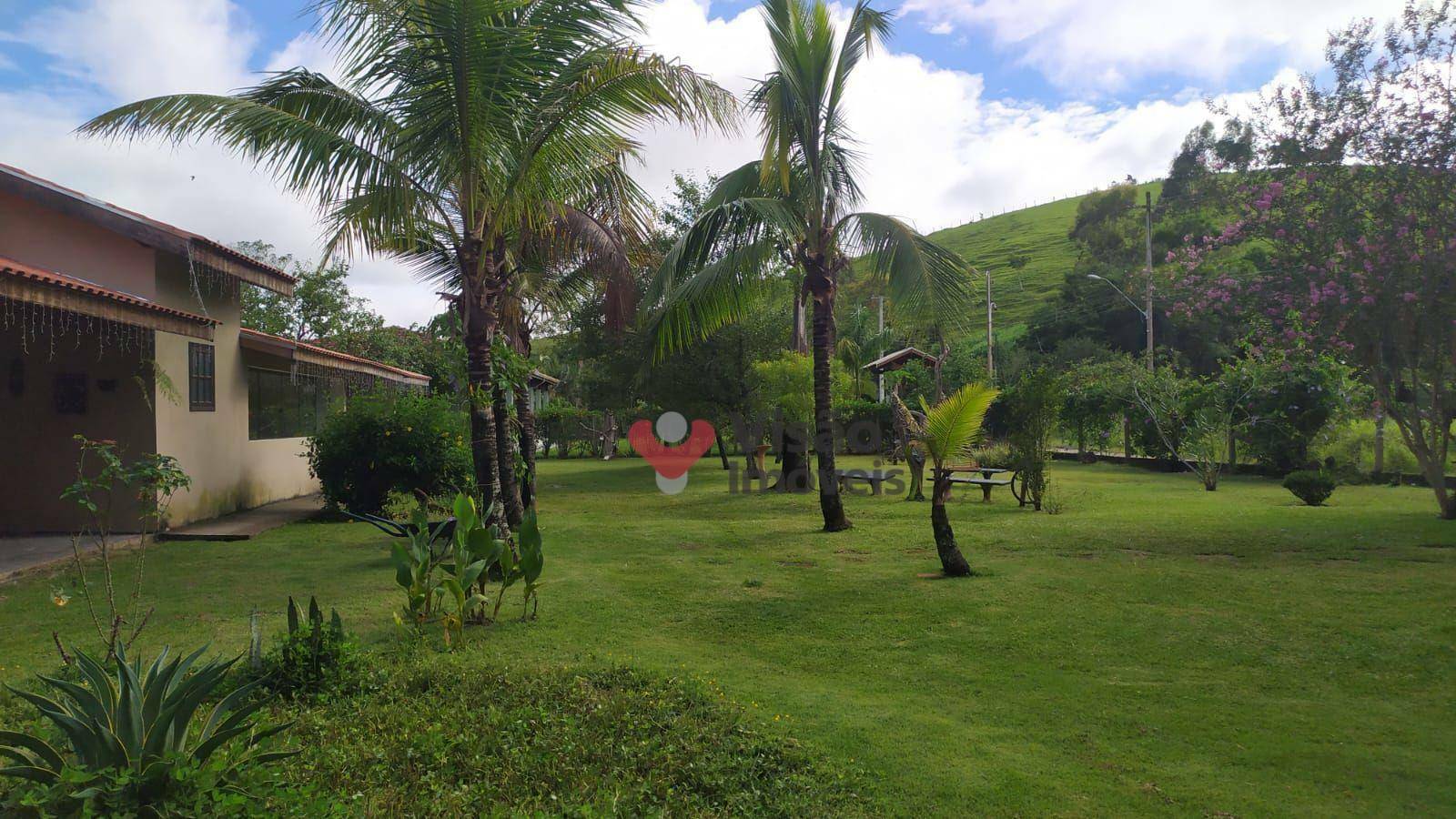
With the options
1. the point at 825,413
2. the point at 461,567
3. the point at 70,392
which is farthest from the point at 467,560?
the point at 70,392

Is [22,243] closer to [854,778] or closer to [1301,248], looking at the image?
[854,778]

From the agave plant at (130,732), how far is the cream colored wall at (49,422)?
8685 mm

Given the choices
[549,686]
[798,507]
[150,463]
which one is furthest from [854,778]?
[798,507]

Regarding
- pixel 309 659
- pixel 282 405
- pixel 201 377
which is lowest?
pixel 309 659

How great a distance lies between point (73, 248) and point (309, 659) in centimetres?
875

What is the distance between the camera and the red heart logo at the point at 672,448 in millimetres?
21953

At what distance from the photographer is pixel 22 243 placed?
10.2m

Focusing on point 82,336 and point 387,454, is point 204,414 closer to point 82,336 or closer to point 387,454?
point 82,336

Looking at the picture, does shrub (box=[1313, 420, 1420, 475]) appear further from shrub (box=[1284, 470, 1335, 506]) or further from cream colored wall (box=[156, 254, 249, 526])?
cream colored wall (box=[156, 254, 249, 526])

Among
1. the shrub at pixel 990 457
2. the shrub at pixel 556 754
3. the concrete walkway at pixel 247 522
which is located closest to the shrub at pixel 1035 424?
the shrub at pixel 990 457

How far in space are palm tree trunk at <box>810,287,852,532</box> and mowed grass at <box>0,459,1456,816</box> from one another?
566mm

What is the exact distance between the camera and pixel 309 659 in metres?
4.86

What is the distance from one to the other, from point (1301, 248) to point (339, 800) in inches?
461
